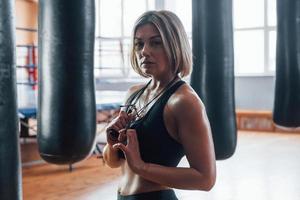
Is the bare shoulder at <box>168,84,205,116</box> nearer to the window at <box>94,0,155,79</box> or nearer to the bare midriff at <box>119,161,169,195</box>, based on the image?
the bare midriff at <box>119,161,169,195</box>

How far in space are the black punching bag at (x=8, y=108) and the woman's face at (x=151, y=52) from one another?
409 mm

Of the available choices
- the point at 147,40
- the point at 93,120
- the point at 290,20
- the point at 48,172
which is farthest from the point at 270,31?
the point at 147,40

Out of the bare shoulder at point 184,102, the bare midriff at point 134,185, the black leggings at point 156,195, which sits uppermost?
the bare shoulder at point 184,102

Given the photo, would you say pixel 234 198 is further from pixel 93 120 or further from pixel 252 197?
pixel 93 120

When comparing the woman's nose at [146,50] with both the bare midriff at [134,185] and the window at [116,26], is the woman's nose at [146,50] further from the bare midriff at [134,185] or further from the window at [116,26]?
the window at [116,26]

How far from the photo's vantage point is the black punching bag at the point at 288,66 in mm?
2555

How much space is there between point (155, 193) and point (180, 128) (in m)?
0.20

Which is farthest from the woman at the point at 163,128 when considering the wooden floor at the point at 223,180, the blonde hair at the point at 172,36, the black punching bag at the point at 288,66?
the wooden floor at the point at 223,180

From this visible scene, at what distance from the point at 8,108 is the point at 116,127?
→ 1.17 ft

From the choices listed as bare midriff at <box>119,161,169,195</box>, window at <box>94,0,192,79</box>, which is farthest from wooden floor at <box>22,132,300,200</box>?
window at <box>94,0,192,79</box>

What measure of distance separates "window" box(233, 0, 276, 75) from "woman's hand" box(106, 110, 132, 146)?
7.23 metres

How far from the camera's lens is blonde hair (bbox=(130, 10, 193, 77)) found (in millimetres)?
1135

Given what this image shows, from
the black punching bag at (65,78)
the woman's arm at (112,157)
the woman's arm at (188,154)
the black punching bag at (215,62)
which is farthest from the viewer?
the black punching bag at (215,62)

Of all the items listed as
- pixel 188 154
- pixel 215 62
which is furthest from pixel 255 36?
pixel 188 154
